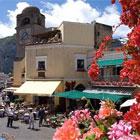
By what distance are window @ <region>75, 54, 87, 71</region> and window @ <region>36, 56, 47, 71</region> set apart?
9.14 feet

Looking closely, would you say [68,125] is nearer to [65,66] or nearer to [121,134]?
[121,134]

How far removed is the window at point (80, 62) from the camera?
38.8 m

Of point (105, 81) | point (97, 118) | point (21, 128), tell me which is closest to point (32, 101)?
point (105, 81)

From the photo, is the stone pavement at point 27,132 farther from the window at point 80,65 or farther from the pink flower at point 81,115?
the pink flower at point 81,115

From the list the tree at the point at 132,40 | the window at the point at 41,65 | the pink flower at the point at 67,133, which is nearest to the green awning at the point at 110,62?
the window at the point at 41,65

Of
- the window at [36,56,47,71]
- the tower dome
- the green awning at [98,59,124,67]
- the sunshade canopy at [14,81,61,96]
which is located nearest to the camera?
the green awning at [98,59,124,67]

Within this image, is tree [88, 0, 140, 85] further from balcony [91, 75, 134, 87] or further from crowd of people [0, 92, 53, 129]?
balcony [91, 75, 134, 87]

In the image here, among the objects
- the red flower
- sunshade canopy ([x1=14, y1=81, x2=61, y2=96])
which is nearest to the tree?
the red flower

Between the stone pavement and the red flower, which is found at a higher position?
the red flower

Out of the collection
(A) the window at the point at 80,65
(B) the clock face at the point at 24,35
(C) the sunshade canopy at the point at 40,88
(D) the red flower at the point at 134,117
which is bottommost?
(C) the sunshade canopy at the point at 40,88

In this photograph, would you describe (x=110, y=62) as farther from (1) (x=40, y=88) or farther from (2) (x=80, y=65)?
(1) (x=40, y=88)

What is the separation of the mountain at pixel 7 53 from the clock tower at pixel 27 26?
70.8 metres

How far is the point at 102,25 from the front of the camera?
42938 millimetres

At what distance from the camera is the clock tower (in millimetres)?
56125
